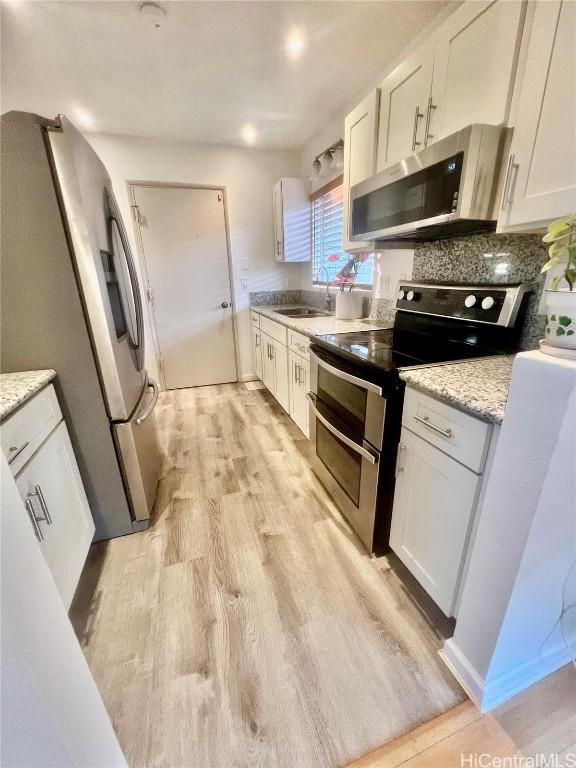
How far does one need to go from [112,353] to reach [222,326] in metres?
2.32

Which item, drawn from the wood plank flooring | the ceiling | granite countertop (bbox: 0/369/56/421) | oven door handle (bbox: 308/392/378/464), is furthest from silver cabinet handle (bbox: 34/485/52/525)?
the ceiling

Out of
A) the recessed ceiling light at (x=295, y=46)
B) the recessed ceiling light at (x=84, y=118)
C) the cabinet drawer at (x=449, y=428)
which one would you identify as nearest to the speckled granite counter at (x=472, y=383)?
the cabinet drawer at (x=449, y=428)

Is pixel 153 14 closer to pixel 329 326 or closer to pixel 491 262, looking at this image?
pixel 329 326

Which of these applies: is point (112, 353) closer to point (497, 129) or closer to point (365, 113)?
point (497, 129)

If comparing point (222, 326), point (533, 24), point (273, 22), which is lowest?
point (222, 326)

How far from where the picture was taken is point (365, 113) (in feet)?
5.43

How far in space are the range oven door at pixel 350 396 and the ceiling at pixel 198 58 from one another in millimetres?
1714

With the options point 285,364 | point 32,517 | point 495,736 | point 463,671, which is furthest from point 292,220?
point 495,736

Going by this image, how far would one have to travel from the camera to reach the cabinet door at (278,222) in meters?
3.17

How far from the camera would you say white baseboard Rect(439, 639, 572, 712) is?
36.1 inches

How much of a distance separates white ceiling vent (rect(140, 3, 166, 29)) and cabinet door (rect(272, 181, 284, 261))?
1693 mm

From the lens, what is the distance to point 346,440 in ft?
4.58

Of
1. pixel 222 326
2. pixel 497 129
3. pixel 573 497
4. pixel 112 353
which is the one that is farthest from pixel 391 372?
pixel 222 326

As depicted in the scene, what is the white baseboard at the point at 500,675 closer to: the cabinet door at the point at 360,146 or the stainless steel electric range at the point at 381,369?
the stainless steel electric range at the point at 381,369
